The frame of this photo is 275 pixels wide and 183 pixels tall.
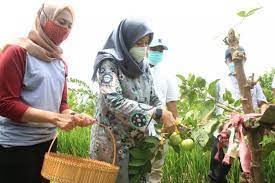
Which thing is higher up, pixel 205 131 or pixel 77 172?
pixel 205 131

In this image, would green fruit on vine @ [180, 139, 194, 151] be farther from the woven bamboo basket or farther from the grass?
the grass

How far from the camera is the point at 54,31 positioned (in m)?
2.02

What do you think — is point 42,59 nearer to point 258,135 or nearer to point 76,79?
point 258,135

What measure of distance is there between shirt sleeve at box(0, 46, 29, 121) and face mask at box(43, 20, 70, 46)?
252mm

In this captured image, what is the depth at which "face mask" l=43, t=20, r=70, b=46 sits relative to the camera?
6.57ft

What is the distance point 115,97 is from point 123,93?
15 cm

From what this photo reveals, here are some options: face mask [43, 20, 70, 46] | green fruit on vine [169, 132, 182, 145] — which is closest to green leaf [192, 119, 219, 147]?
green fruit on vine [169, 132, 182, 145]

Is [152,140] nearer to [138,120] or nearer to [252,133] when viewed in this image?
[138,120]

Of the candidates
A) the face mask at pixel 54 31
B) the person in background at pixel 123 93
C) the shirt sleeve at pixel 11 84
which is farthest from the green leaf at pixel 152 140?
the face mask at pixel 54 31

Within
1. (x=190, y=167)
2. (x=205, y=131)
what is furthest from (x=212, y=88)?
(x=190, y=167)

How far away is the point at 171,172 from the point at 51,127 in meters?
1.92

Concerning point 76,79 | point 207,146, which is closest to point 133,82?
point 207,146

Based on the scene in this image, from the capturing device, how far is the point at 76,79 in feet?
22.8

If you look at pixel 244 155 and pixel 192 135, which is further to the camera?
pixel 192 135
